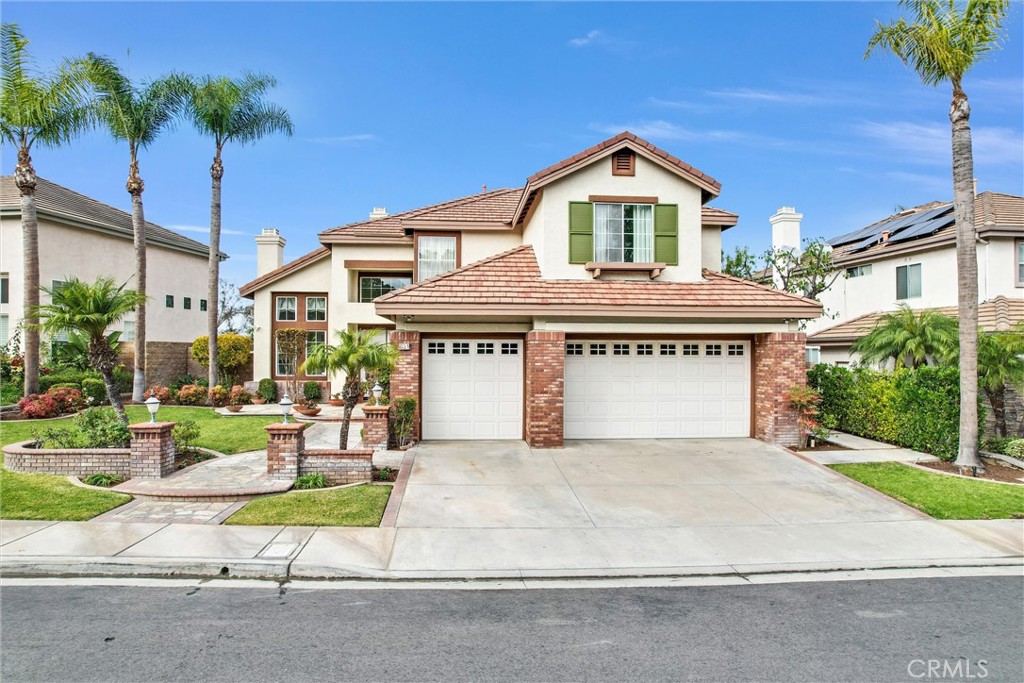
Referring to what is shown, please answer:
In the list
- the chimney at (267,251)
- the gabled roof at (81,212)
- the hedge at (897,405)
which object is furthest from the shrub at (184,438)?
the gabled roof at (81,212)

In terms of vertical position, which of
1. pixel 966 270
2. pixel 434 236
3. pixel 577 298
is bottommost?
pixel 577 298

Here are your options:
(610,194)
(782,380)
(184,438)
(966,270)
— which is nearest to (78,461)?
(184,438)

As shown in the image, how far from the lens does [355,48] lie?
1648 cm

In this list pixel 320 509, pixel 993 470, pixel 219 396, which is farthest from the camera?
pixel 219 396

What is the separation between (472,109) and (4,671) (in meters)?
22.4

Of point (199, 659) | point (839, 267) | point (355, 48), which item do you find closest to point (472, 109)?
point (355, 48)

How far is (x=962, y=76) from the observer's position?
1064 centimetres

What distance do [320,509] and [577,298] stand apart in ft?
23.4

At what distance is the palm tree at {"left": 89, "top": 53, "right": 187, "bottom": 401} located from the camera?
19188 millimetres

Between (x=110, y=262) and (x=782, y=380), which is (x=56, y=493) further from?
(x=110, y=262)

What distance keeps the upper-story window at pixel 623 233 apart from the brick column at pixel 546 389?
2.75m

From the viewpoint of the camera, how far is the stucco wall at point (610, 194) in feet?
44.9

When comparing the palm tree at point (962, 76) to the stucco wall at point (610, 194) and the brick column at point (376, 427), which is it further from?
the brick column at point (376, 427)

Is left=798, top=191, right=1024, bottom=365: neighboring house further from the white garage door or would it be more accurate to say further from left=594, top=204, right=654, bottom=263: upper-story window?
the white garage door
